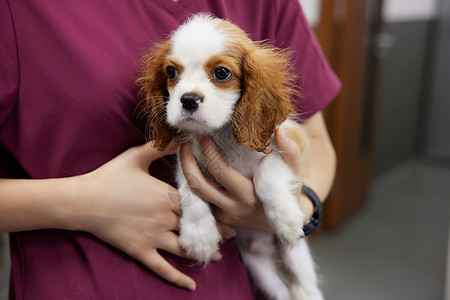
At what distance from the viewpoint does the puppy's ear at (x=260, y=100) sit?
613 mm

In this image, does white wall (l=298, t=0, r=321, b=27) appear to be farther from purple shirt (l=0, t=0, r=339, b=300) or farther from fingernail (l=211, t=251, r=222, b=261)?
fingernail (l=211, t=251, r=222, b=261)

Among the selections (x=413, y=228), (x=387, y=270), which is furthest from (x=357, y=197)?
(x=387, y=270)

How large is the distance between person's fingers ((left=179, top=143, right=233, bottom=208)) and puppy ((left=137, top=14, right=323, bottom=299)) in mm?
13

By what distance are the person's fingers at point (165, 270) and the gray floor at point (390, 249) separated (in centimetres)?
112

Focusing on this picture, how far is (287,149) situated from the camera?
71cm

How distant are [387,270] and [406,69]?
1.99m

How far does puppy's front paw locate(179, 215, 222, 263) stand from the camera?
0.69 meters

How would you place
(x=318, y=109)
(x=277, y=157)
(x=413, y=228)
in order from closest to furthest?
(x=277, y=157), (x=318, y=109), (x=413, y=228)

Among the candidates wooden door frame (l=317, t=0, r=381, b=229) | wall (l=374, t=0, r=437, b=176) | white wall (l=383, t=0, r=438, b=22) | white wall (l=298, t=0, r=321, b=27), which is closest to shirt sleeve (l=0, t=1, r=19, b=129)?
white wall (l=298, t=0, r=321, b=27)

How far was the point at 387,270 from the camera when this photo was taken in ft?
7.55

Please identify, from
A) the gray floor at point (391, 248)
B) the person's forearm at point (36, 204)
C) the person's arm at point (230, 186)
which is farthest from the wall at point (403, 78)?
the person's forearm at point (36, 204)

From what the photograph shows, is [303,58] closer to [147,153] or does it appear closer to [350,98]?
[147,153]

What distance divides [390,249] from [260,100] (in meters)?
2.21

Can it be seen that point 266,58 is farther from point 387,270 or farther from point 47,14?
point 387,270
